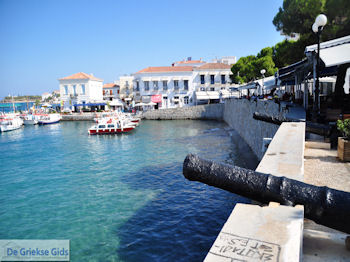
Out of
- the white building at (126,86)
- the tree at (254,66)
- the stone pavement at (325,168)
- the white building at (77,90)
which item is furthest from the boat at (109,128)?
the stone pavement at (325,168)

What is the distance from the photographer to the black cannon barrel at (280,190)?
2.68 m

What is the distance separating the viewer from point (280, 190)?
311cm

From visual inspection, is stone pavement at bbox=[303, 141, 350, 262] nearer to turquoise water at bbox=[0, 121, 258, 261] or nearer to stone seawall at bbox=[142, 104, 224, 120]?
turquoise water at bbox=[0, 121, 258, 261]

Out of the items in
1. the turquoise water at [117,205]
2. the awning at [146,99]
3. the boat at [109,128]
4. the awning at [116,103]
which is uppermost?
the awning at [146,99]

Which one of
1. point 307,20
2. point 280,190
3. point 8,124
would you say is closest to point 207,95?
point 307,20

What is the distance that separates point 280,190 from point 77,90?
59730 mm

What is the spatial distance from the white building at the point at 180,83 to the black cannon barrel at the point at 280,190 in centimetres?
5097

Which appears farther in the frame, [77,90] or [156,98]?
[77,90]

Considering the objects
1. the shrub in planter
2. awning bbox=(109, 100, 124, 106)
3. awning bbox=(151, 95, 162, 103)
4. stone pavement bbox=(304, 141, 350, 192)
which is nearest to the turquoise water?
stone pavement bbox=(304, 141, 350, 192)

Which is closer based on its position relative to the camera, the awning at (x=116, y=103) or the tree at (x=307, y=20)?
the tree at (x=307, y=20)

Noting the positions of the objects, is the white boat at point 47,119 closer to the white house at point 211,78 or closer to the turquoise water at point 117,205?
the white house at point 211,78

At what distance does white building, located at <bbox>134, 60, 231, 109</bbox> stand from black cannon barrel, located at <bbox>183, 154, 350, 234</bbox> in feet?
167

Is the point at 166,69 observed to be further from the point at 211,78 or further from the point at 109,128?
the point at 109,128

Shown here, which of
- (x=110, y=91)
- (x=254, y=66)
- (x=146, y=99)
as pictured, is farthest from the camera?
(x=110, y=91)
